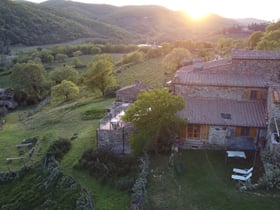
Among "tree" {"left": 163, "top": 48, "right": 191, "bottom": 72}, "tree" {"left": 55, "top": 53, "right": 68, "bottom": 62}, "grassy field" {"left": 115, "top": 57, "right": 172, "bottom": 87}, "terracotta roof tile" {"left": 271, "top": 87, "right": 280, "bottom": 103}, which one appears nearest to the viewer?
"terracotta roof tile" {"left": 271, "top": 87, "right": 280, "bottom": 103}

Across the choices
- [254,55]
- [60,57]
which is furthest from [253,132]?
[60,57]

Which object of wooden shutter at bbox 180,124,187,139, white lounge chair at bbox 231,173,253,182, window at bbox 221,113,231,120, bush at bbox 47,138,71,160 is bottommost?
bush at bbox 47,138,71,160

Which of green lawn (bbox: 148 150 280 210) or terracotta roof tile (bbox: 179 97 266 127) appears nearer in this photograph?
green lawn (bbox: 148 150 280 210)

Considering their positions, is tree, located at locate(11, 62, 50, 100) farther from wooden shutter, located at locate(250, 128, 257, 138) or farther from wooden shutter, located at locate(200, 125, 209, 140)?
wooden shutter, located at locate(250, 128, 257, 138)

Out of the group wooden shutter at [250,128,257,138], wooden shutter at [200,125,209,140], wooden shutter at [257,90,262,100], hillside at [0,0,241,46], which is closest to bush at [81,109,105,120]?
wooden shutter at [200,125,209,140]

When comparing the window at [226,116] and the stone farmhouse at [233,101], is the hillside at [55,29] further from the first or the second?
the window at [226,116]

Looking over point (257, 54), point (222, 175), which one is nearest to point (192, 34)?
point (257, 54)

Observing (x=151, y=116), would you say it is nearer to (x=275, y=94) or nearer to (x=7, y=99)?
(x=275, y=94)

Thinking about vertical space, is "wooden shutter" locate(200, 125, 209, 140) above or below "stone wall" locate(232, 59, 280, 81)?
below
